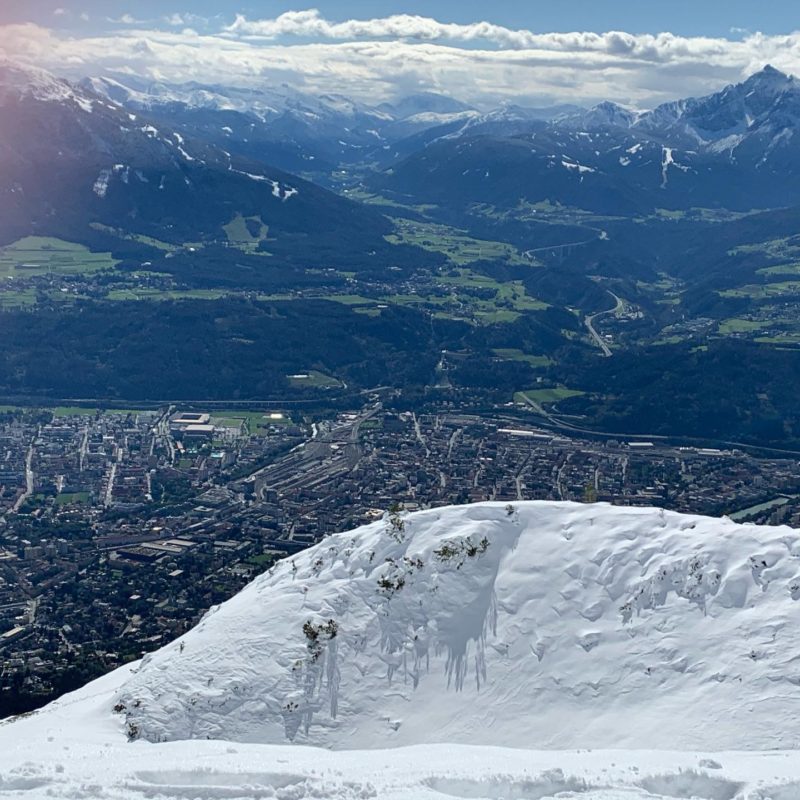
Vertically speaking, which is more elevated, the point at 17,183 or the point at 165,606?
the point at 17,183

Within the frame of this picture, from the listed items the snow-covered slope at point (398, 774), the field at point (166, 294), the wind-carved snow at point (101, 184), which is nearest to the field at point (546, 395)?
the field at point (166, 294)

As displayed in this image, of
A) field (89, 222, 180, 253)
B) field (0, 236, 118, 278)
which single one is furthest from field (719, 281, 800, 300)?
field (0, 236, 118, 278)

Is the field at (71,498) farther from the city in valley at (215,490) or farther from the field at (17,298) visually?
the field at (17,298)

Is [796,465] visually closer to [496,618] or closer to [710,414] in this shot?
[710,414]

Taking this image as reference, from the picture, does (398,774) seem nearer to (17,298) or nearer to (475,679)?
(475,679)

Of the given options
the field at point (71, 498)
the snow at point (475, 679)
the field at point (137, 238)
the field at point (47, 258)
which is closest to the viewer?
the snow at point (475, 679)

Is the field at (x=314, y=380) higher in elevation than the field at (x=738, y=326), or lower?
lower

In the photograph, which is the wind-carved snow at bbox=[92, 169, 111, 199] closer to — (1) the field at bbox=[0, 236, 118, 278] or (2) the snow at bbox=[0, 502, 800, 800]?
(1) the field at bbox=[0, 236, 118, 278]

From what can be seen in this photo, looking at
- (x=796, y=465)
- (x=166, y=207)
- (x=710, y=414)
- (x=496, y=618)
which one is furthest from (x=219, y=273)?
(x=496, y=618)
